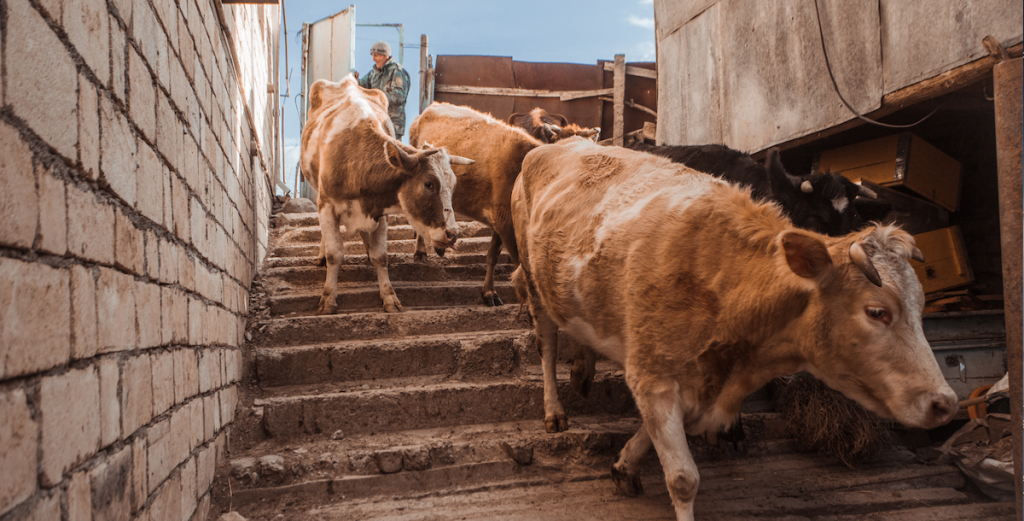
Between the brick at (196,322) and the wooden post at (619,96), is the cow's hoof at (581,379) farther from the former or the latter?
the wooden post at (619,96)

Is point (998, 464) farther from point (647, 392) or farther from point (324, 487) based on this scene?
point (324, 487)

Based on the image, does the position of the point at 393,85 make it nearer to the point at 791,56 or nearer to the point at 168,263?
the point at 791,56

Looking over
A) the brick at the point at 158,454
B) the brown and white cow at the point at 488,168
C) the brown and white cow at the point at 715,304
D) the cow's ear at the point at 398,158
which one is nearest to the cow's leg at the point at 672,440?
the brown and white cow at the point at 715,304

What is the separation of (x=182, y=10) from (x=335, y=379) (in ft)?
7.70

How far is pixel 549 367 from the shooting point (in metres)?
3.75

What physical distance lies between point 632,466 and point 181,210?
7.87ft

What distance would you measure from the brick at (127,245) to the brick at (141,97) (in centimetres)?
33

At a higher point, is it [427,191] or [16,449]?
[427,191]

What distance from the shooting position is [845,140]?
523 cm

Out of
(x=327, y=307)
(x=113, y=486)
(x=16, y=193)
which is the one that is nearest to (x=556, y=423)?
(x=327, y=307)

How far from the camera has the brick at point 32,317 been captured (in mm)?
1023

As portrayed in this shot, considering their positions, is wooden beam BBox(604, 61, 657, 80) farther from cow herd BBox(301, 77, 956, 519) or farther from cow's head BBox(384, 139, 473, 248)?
cow's head BBox(384, 139, 473, 248)

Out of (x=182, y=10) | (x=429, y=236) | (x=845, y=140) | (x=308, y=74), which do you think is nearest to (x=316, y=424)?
(x=429, y=236)

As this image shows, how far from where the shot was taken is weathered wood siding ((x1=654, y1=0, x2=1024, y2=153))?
11.7 feet
